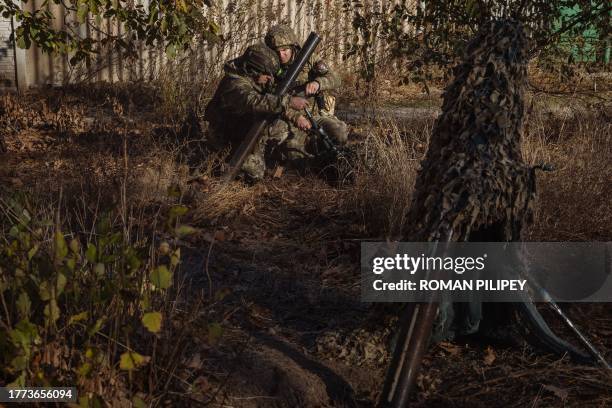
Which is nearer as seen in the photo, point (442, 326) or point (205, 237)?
point (442, 326)

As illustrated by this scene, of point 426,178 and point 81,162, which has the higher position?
point 426,178

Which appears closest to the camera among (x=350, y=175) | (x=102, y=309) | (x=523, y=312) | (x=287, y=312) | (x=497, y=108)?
(x=102, y=309)

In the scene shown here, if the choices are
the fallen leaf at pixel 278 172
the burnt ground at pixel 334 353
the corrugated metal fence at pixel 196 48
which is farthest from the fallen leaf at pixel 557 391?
the corrugated metal fence at pixel 196 48

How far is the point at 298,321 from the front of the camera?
4.04 m

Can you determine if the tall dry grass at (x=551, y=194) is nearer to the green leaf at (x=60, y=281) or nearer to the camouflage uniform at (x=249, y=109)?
the camouflage uniform at (x=249, y=109)

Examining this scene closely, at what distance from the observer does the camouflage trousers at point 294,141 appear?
22.2 ft

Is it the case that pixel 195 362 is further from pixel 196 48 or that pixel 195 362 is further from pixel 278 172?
pixel 196 48

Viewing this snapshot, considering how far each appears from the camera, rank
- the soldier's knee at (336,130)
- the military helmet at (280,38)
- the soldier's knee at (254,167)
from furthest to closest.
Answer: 1. the soldier's knee at (336,130)
2. the military helmet at (280,38)
3. the soldier's knee at (254,167)

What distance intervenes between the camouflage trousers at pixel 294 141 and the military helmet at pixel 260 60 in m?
0.44

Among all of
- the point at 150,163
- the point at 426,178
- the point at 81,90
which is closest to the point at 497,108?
the point at 426,178

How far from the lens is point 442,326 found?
12.2ft

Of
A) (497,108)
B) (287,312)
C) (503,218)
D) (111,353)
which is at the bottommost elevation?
(287,312)

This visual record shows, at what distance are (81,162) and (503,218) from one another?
3.43 metres

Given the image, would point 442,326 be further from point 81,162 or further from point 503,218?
point 81,162
